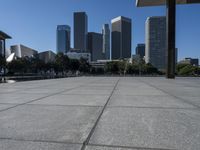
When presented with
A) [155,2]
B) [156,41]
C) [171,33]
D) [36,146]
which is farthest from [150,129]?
[156,41]

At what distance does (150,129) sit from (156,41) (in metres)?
185

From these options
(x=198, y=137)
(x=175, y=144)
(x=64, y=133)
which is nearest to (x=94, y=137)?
(x=64, y=133)

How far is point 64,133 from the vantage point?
16.4 ft

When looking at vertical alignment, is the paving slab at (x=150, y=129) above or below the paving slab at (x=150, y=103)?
above

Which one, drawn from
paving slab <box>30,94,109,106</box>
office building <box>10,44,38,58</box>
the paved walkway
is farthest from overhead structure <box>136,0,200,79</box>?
office building <box>10,44,38,58</box>

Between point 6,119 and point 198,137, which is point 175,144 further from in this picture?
point 6,119

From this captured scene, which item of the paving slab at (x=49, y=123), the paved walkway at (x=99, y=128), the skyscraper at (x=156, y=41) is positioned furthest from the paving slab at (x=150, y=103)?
the skyscraper at (x=156, y=41)

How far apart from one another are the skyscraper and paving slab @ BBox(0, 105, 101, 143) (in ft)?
578

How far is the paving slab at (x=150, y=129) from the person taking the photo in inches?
175

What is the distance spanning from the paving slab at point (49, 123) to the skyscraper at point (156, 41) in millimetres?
176286

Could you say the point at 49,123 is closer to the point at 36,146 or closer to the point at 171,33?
the point at 36,146

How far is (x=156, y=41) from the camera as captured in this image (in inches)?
7293

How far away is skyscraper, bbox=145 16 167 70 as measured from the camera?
180 meters

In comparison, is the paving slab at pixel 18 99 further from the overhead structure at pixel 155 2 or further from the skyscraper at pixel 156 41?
the skyscraper at pixel 156 41
